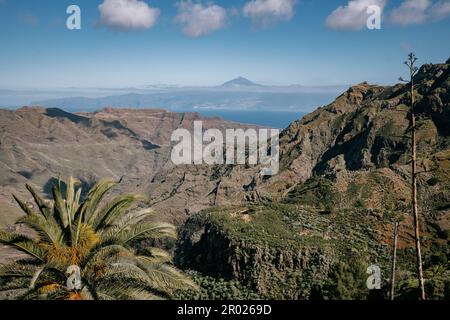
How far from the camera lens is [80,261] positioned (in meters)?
10.9

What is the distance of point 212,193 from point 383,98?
37.0 meters

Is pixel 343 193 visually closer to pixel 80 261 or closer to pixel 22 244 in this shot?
pixel 80 261

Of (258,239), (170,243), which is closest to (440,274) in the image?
(258,239)

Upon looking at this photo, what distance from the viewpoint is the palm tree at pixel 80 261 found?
1041 centimetres

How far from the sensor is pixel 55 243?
10.8 m

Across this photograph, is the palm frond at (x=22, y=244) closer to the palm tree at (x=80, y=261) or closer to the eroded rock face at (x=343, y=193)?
the palm tree at (x=80, y=261)

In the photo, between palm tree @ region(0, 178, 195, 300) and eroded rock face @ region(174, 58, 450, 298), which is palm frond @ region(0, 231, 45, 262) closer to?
palm tree @ region(0, 178, 195, 300)

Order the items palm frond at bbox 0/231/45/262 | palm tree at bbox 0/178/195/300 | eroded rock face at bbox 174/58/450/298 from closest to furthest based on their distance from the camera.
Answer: palm tree at bbox 0/178/195/300, palm frond at bbox 0/231/45/262, eroded rock face at bbox 174/58/450/298

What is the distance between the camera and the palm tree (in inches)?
410

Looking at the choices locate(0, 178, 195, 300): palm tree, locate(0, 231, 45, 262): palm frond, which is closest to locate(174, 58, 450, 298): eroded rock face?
locate(0, 178, 195, 300): palm tree

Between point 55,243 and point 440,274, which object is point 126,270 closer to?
point 55,243

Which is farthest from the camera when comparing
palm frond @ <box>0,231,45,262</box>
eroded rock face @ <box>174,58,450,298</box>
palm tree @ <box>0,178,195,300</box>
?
eroded rock face @ <box>174,58,450,298</box>

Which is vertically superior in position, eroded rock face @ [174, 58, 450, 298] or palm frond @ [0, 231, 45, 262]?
palm frond @ [0, 231, 45, 262]

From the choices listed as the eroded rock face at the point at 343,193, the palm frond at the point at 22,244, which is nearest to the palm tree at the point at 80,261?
the palm frond at the point at 22,244
